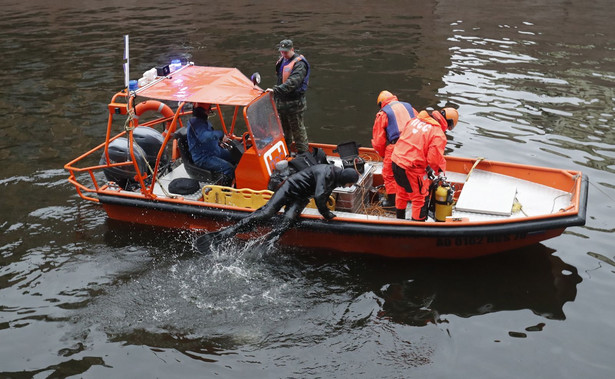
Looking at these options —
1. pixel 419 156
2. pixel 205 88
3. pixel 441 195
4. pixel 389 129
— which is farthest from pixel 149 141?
pixel 441 195

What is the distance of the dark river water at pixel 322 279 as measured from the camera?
657cm

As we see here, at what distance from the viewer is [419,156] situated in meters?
7.70

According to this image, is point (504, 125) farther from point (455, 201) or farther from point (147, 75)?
point (147, 75)

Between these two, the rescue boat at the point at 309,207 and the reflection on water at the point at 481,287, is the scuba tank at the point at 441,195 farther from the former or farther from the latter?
the reflection on water at the point at 481,287

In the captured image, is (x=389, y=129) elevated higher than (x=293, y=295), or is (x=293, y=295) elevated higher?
(x=389, y=129)

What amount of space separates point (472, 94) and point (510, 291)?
307 inches

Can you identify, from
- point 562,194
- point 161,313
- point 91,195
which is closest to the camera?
point 161,313

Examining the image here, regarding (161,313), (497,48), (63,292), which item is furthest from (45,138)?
(497,48)

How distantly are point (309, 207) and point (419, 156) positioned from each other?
1.67 metres

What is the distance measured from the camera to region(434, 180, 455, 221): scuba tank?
7875 millimetres

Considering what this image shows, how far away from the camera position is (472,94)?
1445cm

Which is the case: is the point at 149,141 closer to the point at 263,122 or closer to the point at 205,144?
the point at 205,144

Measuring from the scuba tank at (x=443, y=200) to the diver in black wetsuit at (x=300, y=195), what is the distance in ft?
3.53

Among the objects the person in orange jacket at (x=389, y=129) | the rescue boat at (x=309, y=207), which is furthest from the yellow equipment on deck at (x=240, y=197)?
the person in orange jacket at (x=389, y=129)
